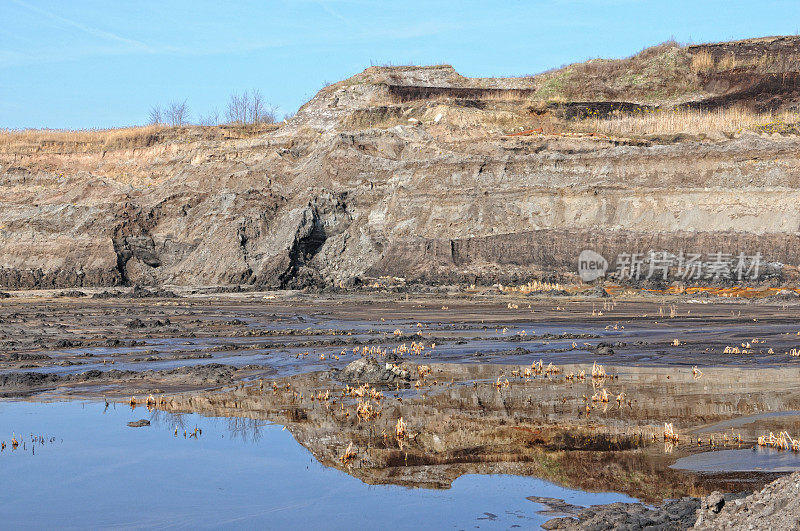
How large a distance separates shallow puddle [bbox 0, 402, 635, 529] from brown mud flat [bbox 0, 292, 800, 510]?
514 mm

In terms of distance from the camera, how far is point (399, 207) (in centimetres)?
4875

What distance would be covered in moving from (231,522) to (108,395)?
303 inches

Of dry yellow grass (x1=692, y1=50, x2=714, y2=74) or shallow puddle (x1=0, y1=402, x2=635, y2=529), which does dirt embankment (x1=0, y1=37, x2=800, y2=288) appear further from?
shallow puddle (x1=0, y1=402, x2=635, y2=529)

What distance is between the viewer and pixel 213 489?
31.9 ft

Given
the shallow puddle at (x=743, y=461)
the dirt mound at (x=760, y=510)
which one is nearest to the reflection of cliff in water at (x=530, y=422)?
the shallow puddle at (x=743, y=461)

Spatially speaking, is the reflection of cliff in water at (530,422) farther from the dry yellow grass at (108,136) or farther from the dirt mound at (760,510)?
the dry yellow grass at (108,136)

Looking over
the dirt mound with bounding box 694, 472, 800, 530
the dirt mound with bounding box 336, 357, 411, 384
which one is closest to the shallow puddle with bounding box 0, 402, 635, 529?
the dirt mound with bounding box 694, 472, 800, 530

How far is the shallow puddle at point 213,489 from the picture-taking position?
853cm

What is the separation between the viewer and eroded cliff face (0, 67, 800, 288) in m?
42.9

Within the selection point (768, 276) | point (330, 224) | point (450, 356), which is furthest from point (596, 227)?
point (450, 356)

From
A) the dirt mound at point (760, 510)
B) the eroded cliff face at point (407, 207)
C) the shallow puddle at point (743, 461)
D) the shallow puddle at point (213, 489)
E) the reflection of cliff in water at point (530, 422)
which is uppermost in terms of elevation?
the eroded cliff face at point (407, 207)

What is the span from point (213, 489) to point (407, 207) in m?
39.2

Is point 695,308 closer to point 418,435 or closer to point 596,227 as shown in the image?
point 596,227

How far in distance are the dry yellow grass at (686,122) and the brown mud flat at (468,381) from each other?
981 inches
